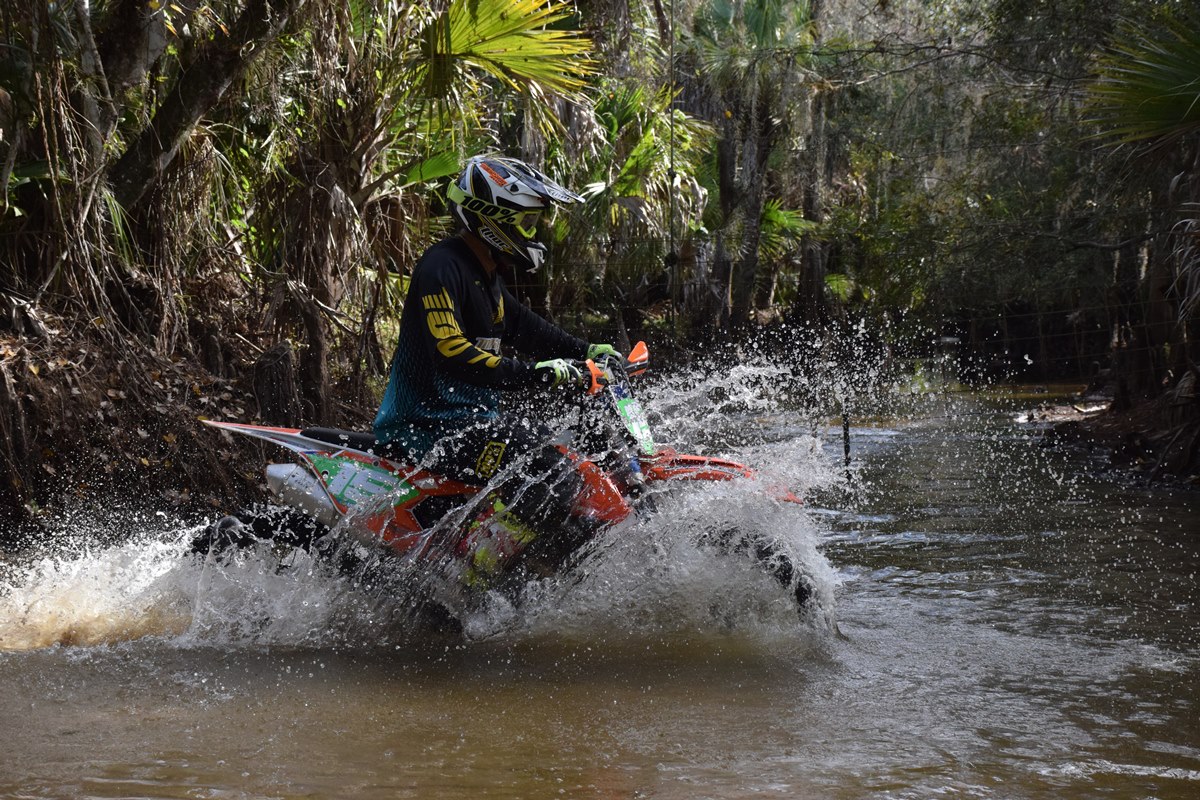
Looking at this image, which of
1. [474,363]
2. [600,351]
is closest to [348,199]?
[600,351]

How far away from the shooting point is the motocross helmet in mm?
5223

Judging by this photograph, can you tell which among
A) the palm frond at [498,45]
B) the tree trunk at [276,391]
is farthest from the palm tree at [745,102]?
the tree trunk at [276,391]

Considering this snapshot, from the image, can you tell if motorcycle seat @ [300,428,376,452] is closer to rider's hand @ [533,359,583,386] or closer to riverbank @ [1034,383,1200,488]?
rider's hand @ [533,359,583,386]

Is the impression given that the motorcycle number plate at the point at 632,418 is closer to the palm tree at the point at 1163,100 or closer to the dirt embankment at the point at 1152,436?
the palm tree at the point at 1163,100

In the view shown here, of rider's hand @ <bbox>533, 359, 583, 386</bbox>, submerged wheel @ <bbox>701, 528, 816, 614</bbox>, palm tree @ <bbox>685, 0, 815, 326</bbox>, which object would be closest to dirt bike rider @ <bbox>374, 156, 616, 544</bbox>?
rider's hand @ <bbox>533, 359, 583, 386</bbox>

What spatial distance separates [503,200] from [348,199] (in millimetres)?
5778

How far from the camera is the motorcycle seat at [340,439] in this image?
5.43m

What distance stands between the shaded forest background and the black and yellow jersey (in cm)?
373

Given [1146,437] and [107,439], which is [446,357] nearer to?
[107,439]

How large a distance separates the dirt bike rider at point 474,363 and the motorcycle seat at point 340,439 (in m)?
0.07

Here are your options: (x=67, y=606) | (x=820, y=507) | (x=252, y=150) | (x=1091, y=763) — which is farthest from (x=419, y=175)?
(x=1091, y=763)

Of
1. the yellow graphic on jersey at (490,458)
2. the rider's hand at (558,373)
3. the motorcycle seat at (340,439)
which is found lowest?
the yellow graphic on jersey at (490,458)

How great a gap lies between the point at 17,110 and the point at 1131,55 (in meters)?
7.76

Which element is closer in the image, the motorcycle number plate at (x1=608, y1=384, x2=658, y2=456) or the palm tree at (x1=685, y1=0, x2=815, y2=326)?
the motorcycle number plate at (x1=608, y1=384, x2=658, y2=456)
